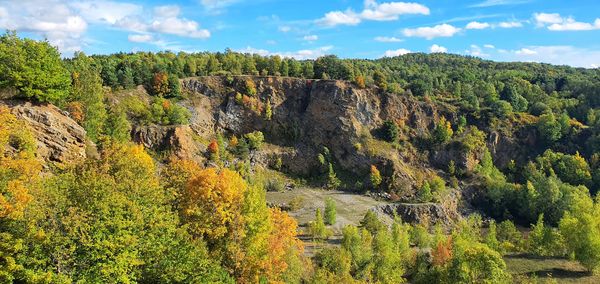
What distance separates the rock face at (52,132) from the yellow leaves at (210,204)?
13300 millimetres

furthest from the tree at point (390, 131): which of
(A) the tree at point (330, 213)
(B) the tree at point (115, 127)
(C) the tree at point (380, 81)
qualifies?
(B) the tree at point (115, 127)

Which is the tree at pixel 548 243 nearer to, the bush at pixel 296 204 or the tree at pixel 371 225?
the tree at pixel 371 225

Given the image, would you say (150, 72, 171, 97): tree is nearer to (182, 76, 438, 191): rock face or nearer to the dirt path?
(182, 76, 438, 191): rock face

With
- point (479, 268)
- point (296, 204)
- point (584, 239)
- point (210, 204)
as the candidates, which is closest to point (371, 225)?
point (296, 204)

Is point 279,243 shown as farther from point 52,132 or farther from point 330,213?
point 330,213

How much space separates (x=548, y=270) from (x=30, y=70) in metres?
62.1

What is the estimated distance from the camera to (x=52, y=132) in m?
40.6

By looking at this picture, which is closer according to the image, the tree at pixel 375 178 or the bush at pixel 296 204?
→ the bush at pixel 296 204

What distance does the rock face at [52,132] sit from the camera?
38.8 metres

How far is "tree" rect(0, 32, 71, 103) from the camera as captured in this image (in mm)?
42344

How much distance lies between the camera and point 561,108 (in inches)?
4796

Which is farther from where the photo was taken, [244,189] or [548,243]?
[548,243]

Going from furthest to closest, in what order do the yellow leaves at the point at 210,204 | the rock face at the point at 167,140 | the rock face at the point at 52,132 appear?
the rock face at the point at 167,140 < the rock face at the point at 52,132 < the yellow leaves at the point at 210,204

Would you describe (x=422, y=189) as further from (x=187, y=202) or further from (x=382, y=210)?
(x=187, y=202)
